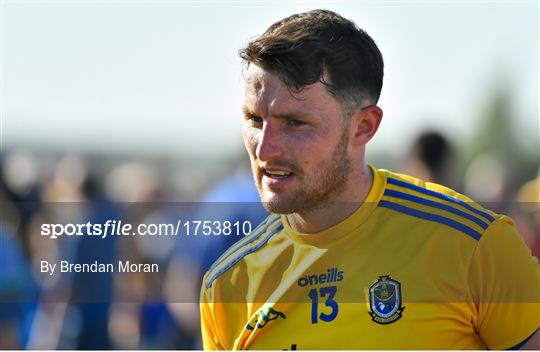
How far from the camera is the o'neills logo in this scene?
10.6ft

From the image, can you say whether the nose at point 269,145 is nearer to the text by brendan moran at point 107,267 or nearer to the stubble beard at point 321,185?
the stubble beard at point 321,185

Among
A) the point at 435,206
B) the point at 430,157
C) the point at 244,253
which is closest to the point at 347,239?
the point at 435,206

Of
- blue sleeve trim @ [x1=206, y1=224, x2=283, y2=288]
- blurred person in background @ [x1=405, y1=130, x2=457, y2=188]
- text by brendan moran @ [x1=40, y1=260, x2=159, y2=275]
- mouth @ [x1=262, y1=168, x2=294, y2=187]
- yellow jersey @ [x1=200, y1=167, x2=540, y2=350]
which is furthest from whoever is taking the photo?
text by brendan moran @ [x1=40, y1=260, x2=159, y2=275]

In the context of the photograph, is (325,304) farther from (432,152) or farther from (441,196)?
(432,152)

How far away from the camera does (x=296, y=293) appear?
325 cm

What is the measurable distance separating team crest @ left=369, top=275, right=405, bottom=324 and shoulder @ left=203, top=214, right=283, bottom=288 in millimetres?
505

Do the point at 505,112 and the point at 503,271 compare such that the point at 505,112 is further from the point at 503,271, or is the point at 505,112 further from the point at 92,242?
the point at 503,271

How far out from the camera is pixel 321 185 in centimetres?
317

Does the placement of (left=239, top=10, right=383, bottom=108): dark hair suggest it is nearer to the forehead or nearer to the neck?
the forehead

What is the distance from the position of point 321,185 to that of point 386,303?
466 millimetres

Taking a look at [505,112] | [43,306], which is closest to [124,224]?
[43,306]

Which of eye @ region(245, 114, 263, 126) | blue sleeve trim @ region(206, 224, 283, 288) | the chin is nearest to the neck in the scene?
the chin

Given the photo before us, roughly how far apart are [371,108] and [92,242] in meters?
3.21

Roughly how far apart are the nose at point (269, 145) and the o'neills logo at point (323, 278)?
1.58ft
